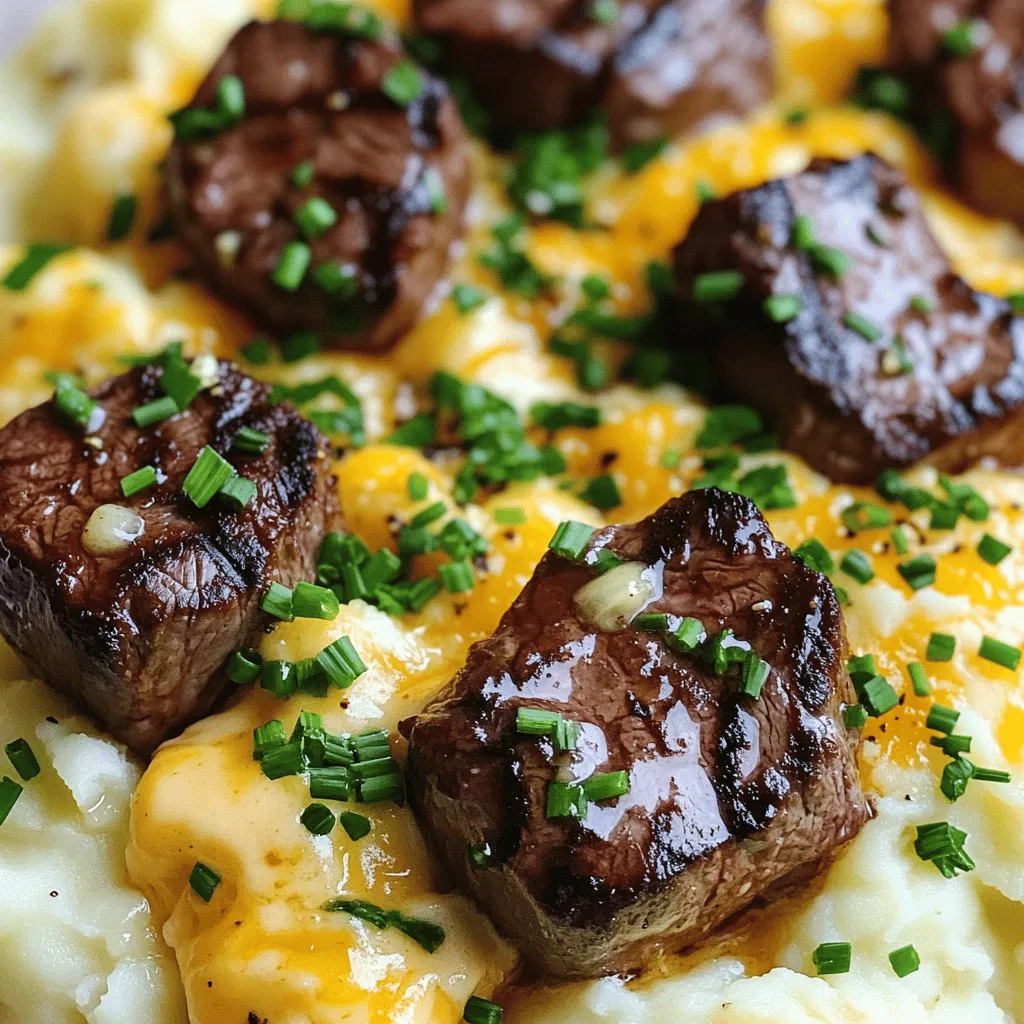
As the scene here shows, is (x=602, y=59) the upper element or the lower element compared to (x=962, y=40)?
upper

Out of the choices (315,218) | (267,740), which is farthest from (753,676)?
(315,218)

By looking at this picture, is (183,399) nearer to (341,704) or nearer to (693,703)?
(341,704)

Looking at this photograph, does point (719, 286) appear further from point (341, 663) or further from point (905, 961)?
point (905, 961)

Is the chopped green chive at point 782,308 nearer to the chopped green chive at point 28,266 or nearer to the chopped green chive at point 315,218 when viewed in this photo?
the chopped green chive at point 315,218

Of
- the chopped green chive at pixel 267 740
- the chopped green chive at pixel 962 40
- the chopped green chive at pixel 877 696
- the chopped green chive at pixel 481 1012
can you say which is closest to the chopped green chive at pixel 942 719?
the chopped green chive at pixel 877 696

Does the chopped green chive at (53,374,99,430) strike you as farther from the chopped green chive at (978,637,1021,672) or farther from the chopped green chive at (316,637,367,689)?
the chopped green chive at (978,637,1021,672)

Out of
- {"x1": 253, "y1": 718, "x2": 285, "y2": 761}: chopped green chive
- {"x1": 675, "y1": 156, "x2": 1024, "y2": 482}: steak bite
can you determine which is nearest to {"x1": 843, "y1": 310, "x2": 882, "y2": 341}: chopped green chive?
{"x1": 675, "y1": 156, "x2": 1024, "y2": 482}: steak bite
